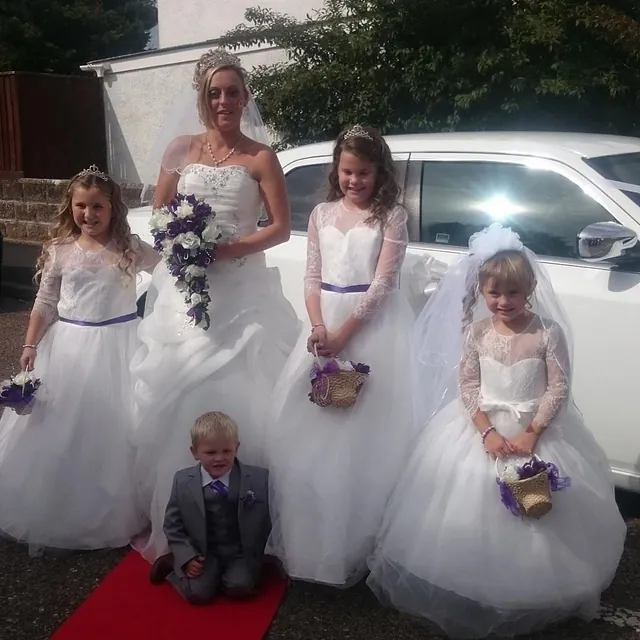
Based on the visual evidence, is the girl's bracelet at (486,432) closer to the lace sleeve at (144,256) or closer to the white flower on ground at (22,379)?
the lace sleeve at (144,256)

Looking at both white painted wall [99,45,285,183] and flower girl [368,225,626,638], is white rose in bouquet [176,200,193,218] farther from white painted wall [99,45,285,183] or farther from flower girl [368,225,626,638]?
white painted wall [99,45,285,183]

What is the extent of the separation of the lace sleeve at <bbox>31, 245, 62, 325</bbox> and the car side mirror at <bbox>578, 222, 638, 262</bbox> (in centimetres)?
240

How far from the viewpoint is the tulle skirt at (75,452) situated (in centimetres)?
361

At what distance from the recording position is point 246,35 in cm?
965

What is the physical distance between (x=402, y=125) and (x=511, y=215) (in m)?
4.58

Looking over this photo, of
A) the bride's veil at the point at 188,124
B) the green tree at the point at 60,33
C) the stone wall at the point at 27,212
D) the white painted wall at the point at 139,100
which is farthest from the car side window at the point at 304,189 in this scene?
the green tree at the point at 60,33

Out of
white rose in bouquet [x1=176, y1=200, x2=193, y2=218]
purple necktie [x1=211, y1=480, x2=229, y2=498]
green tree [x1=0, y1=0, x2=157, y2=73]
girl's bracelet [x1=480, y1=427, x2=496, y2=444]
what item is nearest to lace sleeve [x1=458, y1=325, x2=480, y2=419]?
girl's bracelet [x1=480, y1=427, x2=496, y2=444]

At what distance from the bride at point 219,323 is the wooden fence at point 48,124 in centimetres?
1016

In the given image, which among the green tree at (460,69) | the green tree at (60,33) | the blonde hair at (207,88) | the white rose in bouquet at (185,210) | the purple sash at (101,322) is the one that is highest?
the green tree at (60,33)

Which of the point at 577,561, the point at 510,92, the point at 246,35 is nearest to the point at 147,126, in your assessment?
the point at 246,35

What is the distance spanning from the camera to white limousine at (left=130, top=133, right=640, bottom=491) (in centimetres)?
356

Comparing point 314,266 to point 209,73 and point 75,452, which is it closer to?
point 209,73

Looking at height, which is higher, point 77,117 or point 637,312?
point 77,117

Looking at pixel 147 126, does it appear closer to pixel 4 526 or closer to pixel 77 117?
pixel 77 117
